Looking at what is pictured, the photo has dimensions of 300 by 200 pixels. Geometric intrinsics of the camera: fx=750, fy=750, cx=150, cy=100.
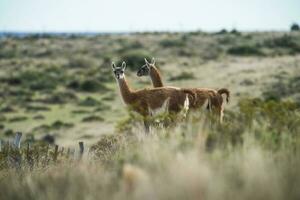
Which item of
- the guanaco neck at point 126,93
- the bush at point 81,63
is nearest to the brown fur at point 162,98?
the guanaco neck at point 126,93

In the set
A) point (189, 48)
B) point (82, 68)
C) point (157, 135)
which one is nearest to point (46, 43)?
point (189, 48)

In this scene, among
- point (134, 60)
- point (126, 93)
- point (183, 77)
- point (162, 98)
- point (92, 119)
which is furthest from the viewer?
point (134, 60)

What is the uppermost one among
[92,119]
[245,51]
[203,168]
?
[203,168]

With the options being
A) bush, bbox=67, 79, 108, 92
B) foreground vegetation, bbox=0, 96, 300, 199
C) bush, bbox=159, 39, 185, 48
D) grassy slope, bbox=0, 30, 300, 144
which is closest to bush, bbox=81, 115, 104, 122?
grassy slope, bbox=0, 30, 300, 144

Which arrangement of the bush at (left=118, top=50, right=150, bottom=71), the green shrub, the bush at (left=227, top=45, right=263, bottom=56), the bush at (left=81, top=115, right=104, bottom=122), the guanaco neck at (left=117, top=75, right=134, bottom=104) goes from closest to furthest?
the guanaco neck at (left=117, top=75, right=134, bottom=104)
the bush at (left=81, top=115, right=104, bottom=122)
the green shrub
the bush at (left=118, top=50, right=150, bottom=71)
the bush at (left=227, top=45, right=263, bottom=56)

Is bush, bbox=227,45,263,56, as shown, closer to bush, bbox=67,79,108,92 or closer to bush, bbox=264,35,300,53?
bush, bbox=264,35,300,53

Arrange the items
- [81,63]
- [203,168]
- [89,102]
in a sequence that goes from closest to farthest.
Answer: [203,168] < [89,102] < [81,63]

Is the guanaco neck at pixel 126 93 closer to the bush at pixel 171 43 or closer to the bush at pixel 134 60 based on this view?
the bush at pixel 134 60

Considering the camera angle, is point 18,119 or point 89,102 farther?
point 89,102

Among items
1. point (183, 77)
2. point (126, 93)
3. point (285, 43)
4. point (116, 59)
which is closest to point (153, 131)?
point (126, 93)

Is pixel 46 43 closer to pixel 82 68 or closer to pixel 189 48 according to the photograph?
pixel 189 48

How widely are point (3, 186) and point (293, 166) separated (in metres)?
3.50

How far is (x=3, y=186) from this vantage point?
8828mm

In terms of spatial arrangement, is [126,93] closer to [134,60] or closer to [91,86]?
[91,86]
